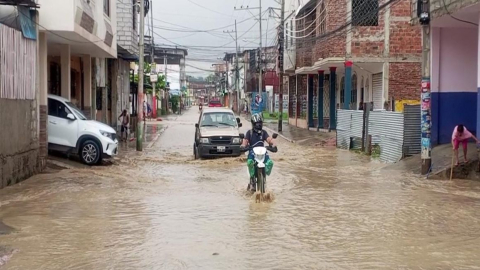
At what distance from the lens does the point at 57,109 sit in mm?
18219

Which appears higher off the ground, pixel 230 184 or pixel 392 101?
pixel 392 101

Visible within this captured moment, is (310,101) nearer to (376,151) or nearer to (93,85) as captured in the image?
(93,85)

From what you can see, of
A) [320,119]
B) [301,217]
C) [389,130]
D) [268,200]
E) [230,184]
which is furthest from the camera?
[320,119]

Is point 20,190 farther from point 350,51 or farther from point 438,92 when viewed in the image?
point 350,51

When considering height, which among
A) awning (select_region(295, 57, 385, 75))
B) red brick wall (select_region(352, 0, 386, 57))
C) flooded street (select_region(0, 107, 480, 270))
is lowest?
flooded street (select_region(0, 107, 480, 270))

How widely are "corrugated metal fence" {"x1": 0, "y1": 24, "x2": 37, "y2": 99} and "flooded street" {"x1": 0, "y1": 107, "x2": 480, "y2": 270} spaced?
210 cm

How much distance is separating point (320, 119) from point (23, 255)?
32.4 metres

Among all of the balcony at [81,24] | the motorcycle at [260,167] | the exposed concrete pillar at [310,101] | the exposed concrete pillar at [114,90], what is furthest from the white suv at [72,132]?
the exposed concrete pillar at [310,101]

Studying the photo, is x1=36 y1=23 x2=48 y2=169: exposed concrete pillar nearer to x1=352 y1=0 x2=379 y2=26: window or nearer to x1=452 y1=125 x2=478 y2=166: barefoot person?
x1=452 y1=125 x2=478 y2=166: barefoot person

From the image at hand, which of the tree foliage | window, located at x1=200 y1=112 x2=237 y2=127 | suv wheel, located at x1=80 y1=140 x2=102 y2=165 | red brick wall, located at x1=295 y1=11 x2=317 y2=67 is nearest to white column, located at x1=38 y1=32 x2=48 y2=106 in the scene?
suv wheel, located at x1=80 y1=140 x2=102 y2=165

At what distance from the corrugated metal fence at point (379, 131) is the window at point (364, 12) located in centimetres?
514

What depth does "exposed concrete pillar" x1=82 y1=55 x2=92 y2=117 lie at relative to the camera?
84.6 feet

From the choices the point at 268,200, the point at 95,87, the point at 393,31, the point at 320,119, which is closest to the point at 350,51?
the point at 393,31

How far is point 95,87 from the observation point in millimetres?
27188
